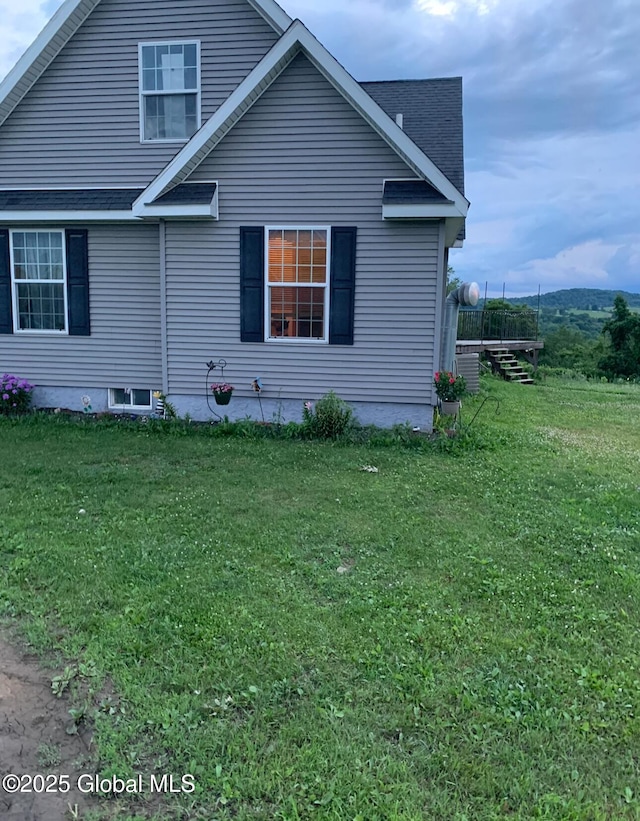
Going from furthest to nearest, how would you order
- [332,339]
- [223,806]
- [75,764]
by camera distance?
1. [332,339]
2. [75,764]
3. [223,806]

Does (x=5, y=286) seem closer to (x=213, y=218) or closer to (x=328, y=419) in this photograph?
(x=213, y=218)

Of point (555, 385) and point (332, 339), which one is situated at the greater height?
point (332, 339)

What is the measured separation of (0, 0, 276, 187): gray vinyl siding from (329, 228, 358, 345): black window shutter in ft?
9.27

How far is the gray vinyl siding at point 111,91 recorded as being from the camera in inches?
328

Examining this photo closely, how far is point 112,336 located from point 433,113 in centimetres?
660

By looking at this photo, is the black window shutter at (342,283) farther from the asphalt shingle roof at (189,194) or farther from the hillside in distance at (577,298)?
the hillside in distance at (577,298)

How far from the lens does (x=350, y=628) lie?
128 inches

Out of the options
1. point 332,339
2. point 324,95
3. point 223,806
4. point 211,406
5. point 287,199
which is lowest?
point 223,806

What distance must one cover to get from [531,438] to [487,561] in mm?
4527

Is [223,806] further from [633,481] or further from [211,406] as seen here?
[211,406]

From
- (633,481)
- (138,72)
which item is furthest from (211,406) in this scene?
(633,481)

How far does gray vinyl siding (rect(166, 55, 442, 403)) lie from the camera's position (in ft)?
25.1

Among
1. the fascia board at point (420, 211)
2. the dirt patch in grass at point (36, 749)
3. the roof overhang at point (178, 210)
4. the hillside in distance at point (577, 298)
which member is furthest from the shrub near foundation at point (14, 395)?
the hillside in distance at point (577, 298)

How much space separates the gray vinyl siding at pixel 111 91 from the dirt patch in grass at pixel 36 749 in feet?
25.4
